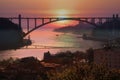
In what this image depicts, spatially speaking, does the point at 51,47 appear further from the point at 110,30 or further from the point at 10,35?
the point at 110,30

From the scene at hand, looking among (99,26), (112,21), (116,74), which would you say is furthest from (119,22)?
(116,74)

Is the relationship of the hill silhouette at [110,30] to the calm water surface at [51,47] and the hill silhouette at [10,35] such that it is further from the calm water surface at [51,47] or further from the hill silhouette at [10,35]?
the hill silhouette at [10,35]

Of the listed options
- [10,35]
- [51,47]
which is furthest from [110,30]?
[51,47]

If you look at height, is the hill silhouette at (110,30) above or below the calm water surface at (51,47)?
above

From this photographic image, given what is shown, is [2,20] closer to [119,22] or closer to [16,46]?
[16,46]

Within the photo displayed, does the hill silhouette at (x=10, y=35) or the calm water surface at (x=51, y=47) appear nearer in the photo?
the calm water surface at (x=51, y=47)

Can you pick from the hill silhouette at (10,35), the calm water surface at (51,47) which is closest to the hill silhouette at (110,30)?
the calm water surface at (51,47)

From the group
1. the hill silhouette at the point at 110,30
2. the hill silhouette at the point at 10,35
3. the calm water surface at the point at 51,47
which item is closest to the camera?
the calm water surface at the point at 51,47

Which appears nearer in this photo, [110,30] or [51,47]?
[51,47]

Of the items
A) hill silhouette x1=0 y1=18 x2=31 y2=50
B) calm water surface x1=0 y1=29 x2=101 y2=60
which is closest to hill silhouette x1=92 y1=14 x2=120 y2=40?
calm water surface x1=0 y1=29 x2=101 y2=60

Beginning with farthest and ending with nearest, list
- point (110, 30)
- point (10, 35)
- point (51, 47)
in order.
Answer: point (110, 30) → point (10, 35) → point (51, 47)

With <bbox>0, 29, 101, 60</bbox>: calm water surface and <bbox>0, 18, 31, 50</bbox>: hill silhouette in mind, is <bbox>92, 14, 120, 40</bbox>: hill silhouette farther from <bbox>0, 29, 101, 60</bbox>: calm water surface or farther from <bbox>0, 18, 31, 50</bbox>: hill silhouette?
<bbox>0, 18, 31, 50</bbox>: hill silhouette
